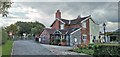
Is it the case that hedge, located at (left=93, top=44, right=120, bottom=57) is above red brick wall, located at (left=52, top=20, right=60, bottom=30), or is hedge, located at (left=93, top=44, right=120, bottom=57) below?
below

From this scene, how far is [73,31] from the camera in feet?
142

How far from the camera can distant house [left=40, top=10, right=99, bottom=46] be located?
1708 inches

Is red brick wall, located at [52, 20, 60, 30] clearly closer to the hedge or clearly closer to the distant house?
the distant house

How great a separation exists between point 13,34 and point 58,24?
77.0ft

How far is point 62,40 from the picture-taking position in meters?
42.9

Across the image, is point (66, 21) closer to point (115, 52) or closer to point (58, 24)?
point (58, 24)

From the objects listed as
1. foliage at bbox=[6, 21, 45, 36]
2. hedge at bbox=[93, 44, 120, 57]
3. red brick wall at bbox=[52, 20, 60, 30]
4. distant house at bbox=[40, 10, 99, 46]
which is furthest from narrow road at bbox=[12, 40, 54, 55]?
foliage at bbox=[6, 21, 45, 36]

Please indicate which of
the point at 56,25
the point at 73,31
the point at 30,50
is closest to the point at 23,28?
the point at 56,25

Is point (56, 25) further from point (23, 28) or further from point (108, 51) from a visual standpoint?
point (108, 51)

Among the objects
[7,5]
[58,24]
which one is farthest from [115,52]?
[58,24]

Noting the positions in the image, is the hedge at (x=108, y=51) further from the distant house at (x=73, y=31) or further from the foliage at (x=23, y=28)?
Answer: the foliage at (x=23, y=28)

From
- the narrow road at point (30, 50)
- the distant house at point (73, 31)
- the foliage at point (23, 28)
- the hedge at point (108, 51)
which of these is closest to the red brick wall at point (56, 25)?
the distant house at point (73, 31)

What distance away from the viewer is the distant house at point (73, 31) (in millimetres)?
43375

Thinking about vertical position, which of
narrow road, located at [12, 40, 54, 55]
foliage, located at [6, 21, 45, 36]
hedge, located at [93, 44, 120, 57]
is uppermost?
foliage, located at [6, 21, 45, 36]
